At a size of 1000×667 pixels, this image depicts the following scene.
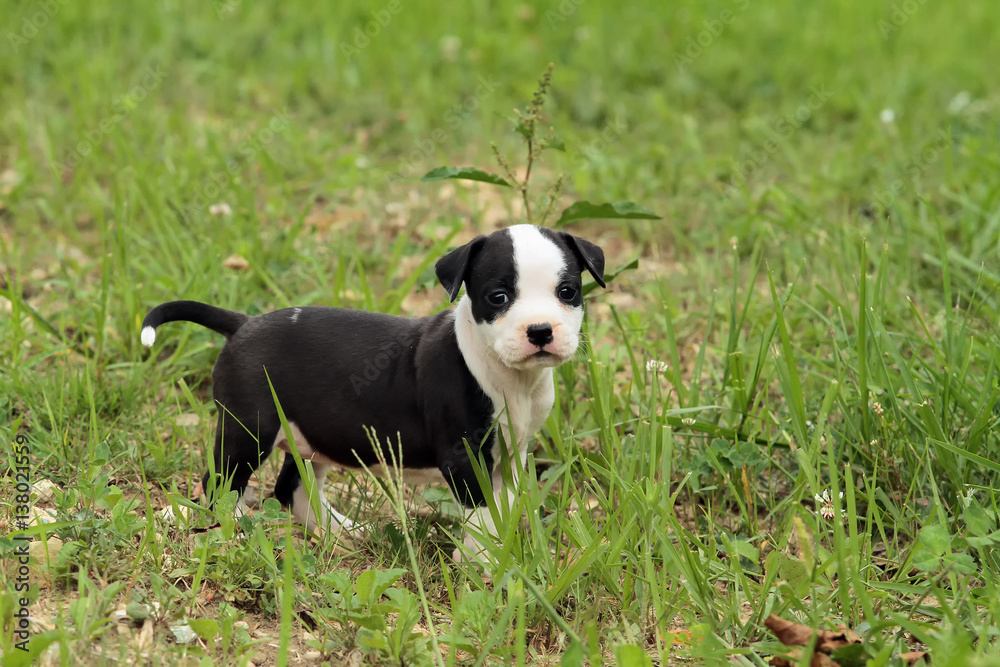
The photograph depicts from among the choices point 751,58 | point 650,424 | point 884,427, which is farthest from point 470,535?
point 751,58

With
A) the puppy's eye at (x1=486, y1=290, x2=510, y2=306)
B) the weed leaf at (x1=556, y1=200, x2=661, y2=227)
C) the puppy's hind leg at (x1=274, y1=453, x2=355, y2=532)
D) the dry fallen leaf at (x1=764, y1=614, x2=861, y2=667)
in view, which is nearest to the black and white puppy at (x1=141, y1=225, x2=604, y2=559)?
the puppy's eye at (x1=486, y1=290, x2=510, y2=306)

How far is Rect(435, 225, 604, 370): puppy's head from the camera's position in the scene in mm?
3090

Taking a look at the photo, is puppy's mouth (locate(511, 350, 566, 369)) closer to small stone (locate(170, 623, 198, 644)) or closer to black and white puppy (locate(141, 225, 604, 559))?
black and white puppy (locate(141, 225, 604, 559))

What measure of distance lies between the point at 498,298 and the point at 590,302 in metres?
2.22

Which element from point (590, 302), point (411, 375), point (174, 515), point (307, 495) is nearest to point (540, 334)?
point (411, 375)

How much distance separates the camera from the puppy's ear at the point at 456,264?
3235 millimetres

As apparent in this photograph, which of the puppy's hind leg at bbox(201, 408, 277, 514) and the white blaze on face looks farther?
the puppy's hind leg at bbox(201, 408, 277, 514)

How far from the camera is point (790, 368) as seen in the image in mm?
3545

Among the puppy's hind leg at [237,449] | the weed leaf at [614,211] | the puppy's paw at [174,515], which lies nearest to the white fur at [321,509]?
the puppy's hind leg at [237,449]

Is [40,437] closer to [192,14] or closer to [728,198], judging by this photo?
[728,198]

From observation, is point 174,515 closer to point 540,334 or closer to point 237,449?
point 237,449

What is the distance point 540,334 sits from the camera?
3.06 metres

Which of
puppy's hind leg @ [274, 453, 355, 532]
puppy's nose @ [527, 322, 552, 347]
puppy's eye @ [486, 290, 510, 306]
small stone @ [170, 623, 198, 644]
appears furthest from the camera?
puppy's hind leg @ [274, 453, 355, 532]

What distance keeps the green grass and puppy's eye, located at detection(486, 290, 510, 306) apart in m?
0.60
